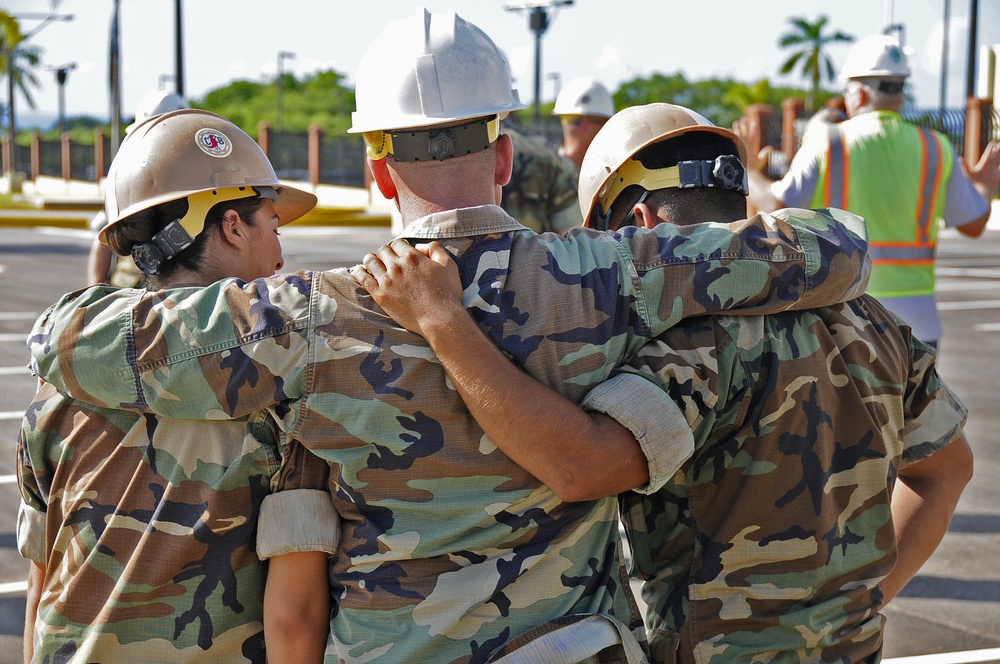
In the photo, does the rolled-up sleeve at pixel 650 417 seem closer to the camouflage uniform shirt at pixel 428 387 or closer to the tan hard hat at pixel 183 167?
the camouflage uniform shirt at pixel 428 387

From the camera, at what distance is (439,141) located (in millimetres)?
2111

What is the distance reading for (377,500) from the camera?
203 centimetres

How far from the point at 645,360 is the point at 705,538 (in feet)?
1.27

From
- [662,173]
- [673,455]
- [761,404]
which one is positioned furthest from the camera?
[662,173]

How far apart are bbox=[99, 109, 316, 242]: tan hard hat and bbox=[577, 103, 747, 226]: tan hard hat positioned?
708mm

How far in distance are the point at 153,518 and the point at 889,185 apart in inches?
155

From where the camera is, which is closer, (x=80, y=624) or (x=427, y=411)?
(x=427, y=411)

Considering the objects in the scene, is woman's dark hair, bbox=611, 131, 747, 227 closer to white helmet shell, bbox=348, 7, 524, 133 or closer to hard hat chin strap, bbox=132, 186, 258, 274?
white helmet shell, bbox=348, 7, 524, 133

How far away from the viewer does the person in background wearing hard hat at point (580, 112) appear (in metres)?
6.91

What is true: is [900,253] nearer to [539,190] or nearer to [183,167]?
[539,190]

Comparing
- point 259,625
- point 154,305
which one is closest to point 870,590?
point 259,625

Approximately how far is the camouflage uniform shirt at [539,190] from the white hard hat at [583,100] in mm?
735

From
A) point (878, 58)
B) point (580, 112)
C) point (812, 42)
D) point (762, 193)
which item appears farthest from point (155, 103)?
point (812, 42)

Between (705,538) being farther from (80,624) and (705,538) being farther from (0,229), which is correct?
(0,229)
